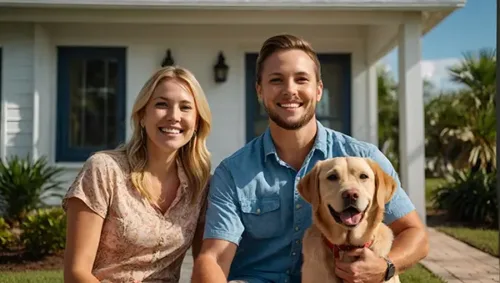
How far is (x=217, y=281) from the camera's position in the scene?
9.05 feet

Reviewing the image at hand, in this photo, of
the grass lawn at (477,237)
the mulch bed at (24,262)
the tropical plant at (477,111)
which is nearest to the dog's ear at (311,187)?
the mulch bed at (24,262)

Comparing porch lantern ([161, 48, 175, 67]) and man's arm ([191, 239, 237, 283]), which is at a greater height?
porch lantern ([161, 48, 175, 67])

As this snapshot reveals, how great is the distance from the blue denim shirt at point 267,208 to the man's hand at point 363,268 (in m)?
0.34

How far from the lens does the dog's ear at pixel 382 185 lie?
107 inches

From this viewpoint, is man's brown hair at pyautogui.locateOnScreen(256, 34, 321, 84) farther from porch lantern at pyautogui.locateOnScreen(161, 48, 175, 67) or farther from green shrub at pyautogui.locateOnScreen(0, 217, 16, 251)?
porch lantern at pyautogui.locateOnScreen(161, 48, 175, 67)

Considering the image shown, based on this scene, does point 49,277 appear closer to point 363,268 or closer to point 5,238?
point 5,238

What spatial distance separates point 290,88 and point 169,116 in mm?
603

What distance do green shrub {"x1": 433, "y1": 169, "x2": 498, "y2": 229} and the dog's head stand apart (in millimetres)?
7330

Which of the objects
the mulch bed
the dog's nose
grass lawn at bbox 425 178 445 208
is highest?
the dog's nose

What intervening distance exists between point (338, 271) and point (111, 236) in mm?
1070

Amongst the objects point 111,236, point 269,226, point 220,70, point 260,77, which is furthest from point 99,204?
point 220,70

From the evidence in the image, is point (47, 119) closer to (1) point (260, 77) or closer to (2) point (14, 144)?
(2) point (14, 144)

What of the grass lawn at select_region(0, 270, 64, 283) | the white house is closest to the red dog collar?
the grass lawn at select_region(0, 270, 64, 283)

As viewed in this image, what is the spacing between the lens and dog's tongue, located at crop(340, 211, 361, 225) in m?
2.64
